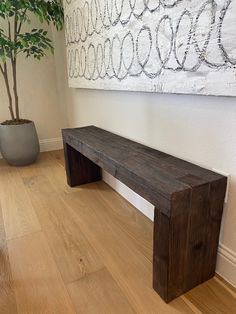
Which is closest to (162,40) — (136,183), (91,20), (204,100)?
(204,100)

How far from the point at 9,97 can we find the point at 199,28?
1.92m

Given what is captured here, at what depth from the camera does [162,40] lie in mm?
1033

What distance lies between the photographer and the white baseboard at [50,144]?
2771 millimetres

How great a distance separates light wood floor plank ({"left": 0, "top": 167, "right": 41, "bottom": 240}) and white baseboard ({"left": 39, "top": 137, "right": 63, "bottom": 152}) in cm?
68

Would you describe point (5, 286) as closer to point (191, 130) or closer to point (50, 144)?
point (191, 130)

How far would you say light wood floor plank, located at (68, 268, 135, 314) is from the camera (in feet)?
2.97

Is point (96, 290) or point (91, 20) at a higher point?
point (91, 20)

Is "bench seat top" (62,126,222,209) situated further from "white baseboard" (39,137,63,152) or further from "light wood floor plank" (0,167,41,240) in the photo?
"white baseboard" (39,137,63,152)

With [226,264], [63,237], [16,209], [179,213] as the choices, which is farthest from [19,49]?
[226,264]

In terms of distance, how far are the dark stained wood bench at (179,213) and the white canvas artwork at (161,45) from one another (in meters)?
0.32

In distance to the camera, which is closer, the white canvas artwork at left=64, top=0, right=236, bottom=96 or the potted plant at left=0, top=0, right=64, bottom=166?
the white canvas artwork at left=64, top=0, right=236, bottom=96

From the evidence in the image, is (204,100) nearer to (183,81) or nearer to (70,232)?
(183,81)

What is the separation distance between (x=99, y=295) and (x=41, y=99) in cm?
217

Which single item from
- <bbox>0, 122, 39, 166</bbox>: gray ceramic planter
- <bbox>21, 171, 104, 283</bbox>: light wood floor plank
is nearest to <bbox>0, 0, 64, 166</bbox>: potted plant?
<bbox>0, 122, 39, 166</bbox>: gray ceramic planter
